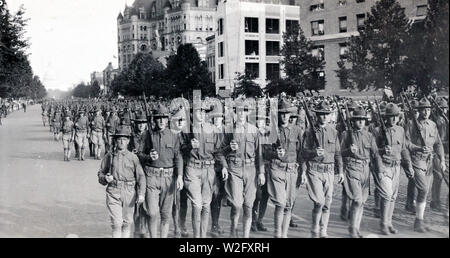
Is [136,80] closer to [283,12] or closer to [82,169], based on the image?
[283,12]

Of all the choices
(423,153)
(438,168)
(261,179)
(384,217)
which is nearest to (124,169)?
(261,179)

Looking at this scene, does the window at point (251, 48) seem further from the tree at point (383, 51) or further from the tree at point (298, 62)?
the tree at point (383, 51)

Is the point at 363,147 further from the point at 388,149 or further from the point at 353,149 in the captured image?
the point at 388,149

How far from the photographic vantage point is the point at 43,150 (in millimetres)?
22266

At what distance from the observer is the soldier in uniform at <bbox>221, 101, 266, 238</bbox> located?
7.59m

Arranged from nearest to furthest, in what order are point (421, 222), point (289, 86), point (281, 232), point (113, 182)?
1. point (113, 182)
2. point (281, 232)
3. point (421, 222)
4. point (289, 86)

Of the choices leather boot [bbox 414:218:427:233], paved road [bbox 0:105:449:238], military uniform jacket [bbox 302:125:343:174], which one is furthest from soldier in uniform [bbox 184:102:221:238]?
leather boot [bbox 414:218:427:233]

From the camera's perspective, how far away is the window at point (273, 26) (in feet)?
188

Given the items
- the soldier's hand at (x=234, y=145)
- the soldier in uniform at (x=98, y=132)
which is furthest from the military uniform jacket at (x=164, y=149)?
the soldier in uniform at (x=98, y=132)

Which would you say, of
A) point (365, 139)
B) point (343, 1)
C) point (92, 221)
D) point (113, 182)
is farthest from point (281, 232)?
point (343, 1)

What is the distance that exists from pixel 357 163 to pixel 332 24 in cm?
4065

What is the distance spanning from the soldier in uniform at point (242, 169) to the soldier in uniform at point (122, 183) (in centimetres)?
→ 137

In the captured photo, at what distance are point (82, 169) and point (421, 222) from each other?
11.5m

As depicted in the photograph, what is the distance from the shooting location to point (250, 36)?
56250 mm
